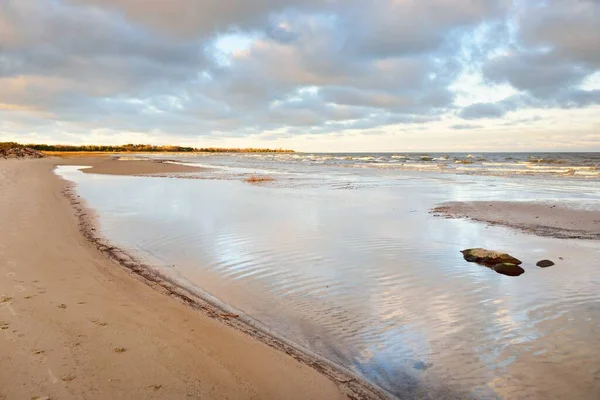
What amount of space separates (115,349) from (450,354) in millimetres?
3674

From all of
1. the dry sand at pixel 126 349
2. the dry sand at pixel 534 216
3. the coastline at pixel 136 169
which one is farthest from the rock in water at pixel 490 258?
Answer: the coastline at pixel 136 169

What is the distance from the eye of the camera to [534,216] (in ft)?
49.3

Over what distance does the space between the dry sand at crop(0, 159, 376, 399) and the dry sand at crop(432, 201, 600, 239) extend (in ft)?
34.6

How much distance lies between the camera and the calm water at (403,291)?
4559 mm

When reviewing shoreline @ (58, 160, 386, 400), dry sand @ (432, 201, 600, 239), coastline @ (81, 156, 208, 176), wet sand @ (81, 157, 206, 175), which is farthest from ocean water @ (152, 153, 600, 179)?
shoreline @ (58, 160, 386, 400)

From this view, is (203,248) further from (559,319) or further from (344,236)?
(559,319)

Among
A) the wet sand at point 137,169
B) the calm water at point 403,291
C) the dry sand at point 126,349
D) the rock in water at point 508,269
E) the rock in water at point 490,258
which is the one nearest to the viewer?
the dry sand at point 126,349

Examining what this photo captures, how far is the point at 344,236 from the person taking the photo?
11.2 metres

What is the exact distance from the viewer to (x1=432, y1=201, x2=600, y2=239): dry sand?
40.7ft

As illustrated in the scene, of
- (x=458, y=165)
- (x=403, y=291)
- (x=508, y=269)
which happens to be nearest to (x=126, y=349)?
(x=403, y=291)

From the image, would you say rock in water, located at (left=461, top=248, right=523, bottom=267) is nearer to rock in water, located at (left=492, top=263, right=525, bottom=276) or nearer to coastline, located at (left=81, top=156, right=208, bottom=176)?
rock in water, located at (left=492, top=263, right=525, bottom=276)

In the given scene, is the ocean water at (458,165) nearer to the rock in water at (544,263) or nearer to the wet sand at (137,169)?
the wet sand at (137,169)

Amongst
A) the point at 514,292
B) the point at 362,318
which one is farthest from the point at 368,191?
the point at 362,318

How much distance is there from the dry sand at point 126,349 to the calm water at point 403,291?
0.79 meters
